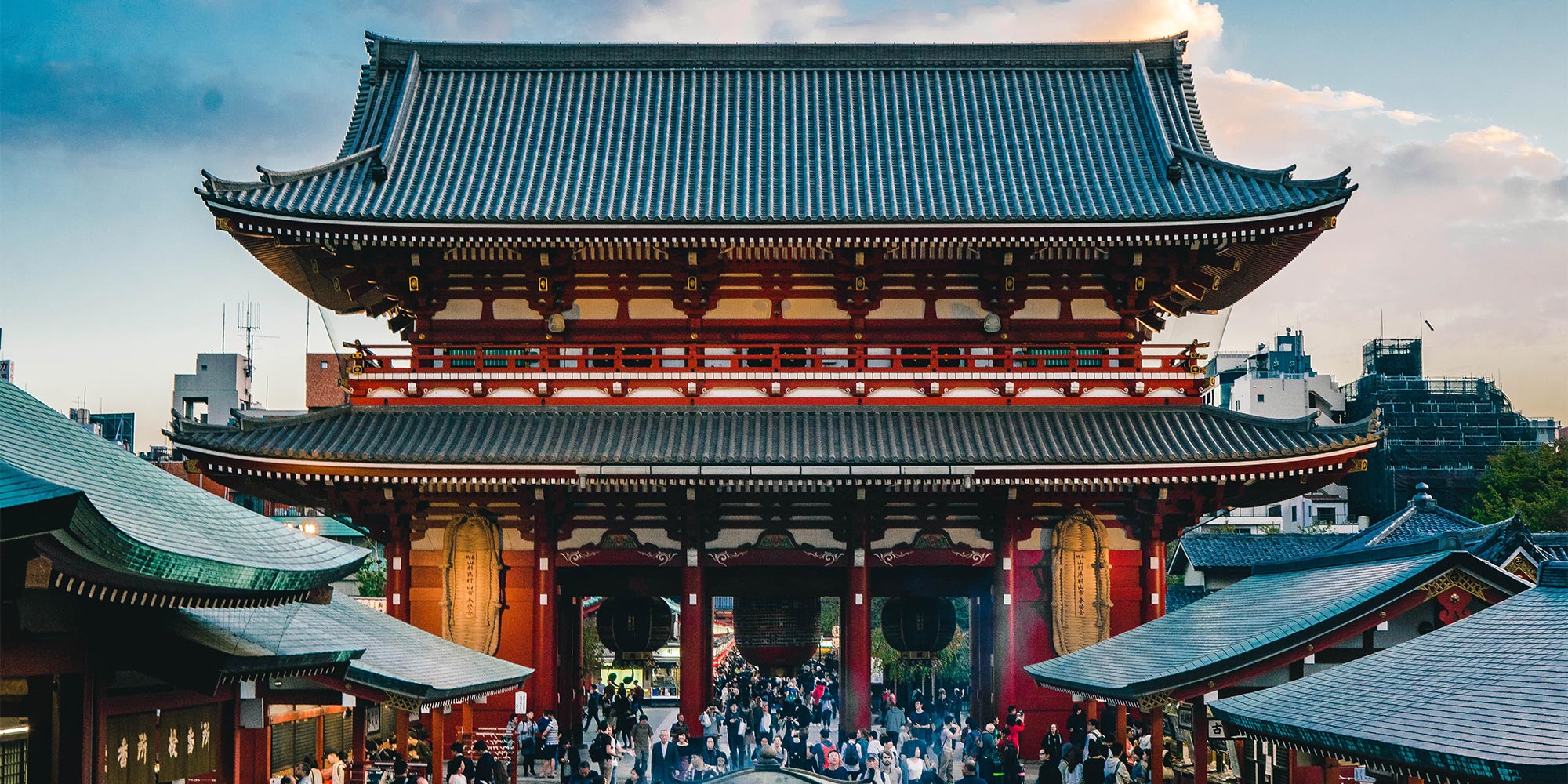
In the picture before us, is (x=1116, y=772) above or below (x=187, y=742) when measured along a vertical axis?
below

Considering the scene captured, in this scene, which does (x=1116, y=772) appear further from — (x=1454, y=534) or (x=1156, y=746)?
(x=1454, y=534)

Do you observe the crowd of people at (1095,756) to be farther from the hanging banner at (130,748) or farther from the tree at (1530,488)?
the tree at (1530,488)

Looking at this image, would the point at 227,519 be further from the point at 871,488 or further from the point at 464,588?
the point at 871,488

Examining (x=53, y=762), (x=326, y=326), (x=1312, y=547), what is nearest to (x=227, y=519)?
(x=53, y=762)

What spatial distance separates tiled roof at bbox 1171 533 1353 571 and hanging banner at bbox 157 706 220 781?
3694cm

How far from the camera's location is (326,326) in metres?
30.5

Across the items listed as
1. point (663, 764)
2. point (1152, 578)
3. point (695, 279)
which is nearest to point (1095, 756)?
point (1152, 578)

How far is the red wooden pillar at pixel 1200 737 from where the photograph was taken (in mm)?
19000

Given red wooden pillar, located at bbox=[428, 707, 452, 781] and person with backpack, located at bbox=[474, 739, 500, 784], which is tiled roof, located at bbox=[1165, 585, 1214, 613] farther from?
red wooden pillar, located at bbox=[428, 707, 452, 781]

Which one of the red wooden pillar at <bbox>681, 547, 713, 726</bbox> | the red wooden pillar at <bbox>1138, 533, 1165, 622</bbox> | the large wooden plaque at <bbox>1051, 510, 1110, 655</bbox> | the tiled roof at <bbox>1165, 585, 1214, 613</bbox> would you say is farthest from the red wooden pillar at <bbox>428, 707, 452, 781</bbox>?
the tiled roof at <bbox>1165, 585, 1214, 613</bbox>

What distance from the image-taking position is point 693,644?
27.4 metres

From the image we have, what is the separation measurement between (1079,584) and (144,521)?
19.7 metres

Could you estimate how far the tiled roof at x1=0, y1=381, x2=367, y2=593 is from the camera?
10453mm

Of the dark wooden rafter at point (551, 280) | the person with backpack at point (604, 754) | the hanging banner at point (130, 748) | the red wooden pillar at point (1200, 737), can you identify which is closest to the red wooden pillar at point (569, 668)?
the person with backpack at point (604, 754)
